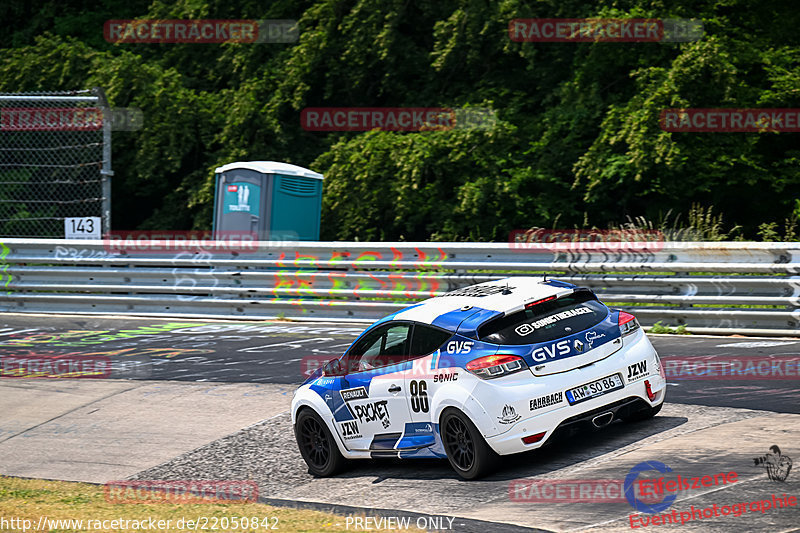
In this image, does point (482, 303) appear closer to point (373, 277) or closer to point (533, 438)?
point (533, 438)

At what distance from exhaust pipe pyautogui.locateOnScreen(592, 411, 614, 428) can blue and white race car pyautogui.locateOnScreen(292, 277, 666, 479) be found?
11mm

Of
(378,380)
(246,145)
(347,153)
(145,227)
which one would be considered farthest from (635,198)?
(378,380)

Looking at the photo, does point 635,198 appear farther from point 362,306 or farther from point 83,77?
point 83,77

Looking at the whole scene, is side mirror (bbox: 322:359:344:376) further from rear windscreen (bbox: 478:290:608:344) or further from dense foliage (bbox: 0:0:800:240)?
dense foliage (bbox: 0:0:800:240)

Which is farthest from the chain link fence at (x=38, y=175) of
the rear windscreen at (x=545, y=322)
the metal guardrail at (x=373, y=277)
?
the rear windscreen at (x=545, y=322)

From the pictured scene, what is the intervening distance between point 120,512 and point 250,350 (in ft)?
20.2

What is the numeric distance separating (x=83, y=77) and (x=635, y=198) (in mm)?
13279

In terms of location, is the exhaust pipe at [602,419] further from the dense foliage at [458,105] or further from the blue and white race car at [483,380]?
the dense foliage at [458,105]

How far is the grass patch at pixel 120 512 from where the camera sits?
22.9ft

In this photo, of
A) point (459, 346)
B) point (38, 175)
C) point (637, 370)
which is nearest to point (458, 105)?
point (38, 175)

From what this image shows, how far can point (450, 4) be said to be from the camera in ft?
79.1

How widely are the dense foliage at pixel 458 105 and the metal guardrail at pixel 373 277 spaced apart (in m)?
5.29

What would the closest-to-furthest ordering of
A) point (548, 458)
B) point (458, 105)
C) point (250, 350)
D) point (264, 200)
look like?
point (548, 458), point (250, 350), point (264, 200), point (458, 105)

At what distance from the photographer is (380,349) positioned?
8531 mm
